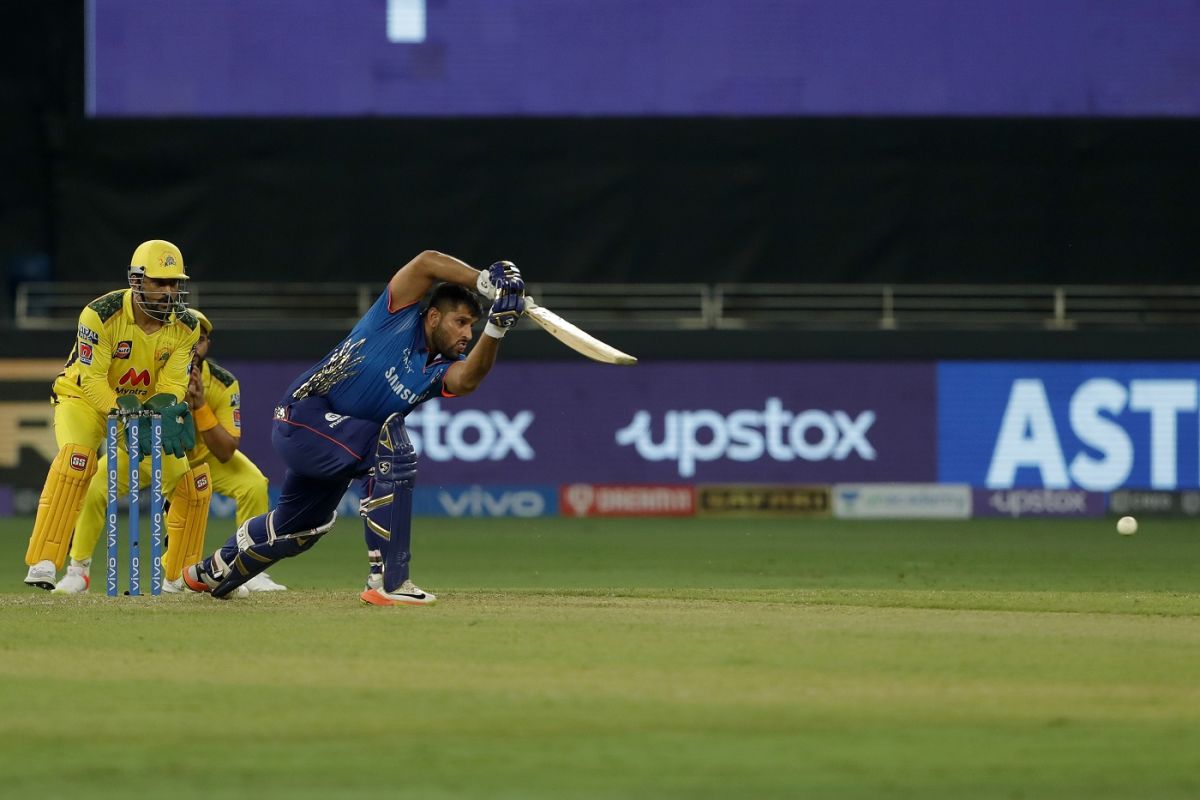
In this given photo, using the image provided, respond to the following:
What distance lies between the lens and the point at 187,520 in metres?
9.68

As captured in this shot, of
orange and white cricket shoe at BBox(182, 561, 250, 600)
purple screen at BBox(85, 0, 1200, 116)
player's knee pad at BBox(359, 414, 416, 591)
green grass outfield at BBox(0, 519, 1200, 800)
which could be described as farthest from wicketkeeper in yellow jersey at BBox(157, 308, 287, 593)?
purple screen at BBox(85, 0, 1200, 116)

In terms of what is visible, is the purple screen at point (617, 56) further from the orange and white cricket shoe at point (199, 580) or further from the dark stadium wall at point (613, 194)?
the orange and white cricket shoe at point (199, 580)

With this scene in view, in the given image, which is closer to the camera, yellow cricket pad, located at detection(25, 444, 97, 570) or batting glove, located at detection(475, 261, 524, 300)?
batting glove, located at detection(475, 261, 524, 300)

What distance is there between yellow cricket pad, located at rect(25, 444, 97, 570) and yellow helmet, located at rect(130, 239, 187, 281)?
93cm

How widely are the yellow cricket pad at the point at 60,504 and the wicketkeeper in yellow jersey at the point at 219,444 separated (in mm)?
679

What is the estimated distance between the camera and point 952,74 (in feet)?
68.2

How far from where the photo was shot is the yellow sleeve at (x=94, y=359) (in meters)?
9.00

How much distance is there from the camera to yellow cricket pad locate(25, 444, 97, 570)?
29.7 ft

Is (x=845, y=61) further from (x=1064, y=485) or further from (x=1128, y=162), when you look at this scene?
(x=1064, y=485)

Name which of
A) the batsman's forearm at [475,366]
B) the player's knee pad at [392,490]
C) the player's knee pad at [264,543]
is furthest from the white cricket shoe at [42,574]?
the batsman's forearm at [475,366]

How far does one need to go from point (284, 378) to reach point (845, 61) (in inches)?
277

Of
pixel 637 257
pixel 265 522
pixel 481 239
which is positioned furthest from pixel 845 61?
pixel 265 522

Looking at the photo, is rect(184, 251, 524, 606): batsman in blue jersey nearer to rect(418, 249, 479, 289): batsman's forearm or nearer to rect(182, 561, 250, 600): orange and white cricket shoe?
rect(418, 249, 479, 289): batsman's forearm

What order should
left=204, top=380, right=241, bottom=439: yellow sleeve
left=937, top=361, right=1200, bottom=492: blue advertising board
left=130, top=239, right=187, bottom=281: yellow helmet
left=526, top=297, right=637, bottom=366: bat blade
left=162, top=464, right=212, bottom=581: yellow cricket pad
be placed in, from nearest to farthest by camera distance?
left=526, top=297, right=637, bottom=366: bat blade < left=130, top=239, right=187, bottom=281: yellow helmet < left=162, top=464, right=212, bottom=581: yellow cricket pad < left=204, top=380, right=241, bottom=439: yellow sleeve < left=937, top=361, right=1200, bottom=492: blue advertising board
